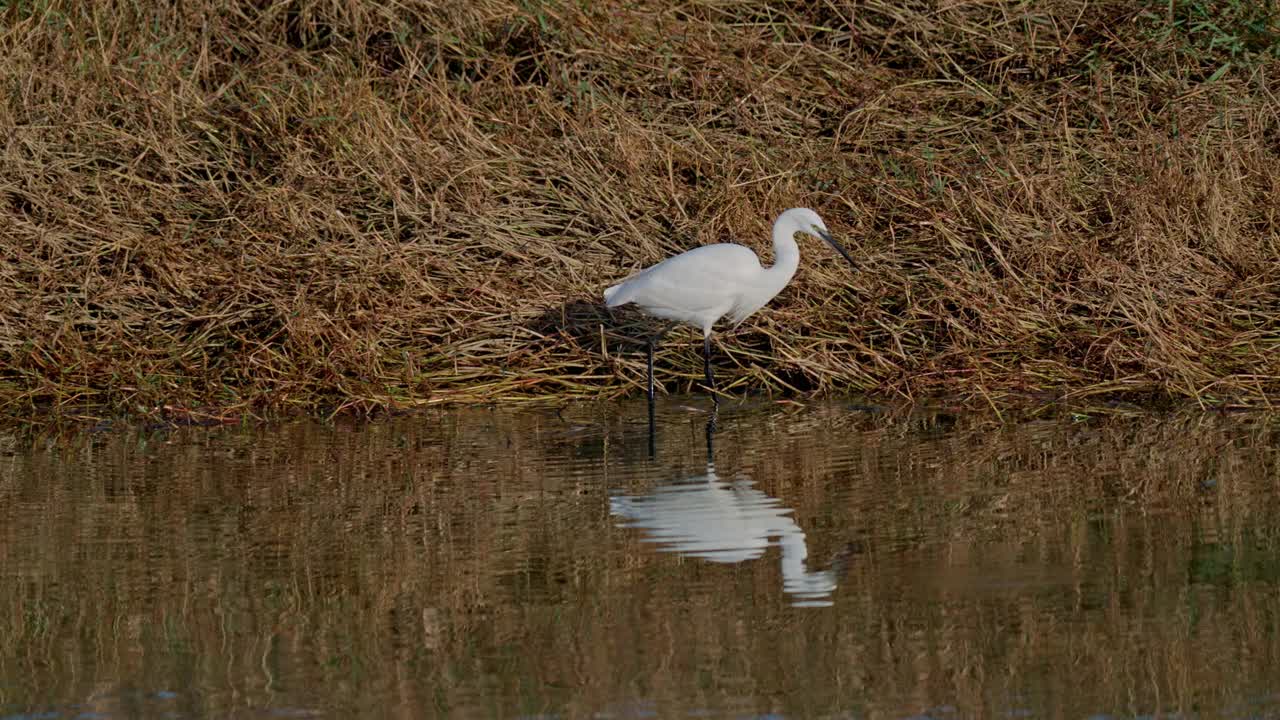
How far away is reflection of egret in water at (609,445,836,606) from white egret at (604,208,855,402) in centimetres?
178

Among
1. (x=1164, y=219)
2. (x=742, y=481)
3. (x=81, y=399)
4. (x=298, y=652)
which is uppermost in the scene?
(x=1164, y=219)

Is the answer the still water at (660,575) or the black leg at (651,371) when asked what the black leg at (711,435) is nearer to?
the still water at (660,575)

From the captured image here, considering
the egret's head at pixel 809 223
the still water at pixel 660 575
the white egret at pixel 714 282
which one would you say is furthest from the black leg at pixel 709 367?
the still water at pixel 660 575

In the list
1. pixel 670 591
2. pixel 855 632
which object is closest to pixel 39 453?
pixel 670 591

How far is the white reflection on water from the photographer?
15.3 feet

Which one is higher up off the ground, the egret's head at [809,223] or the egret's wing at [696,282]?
the egret's head at [809,223]

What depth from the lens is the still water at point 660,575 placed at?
3730 mm

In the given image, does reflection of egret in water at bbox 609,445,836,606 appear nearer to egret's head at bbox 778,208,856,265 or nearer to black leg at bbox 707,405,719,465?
black leg at bbox 707,405,719,465

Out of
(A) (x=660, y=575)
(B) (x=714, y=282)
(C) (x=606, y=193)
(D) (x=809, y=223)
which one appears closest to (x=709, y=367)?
(B) (x=714, y=282)

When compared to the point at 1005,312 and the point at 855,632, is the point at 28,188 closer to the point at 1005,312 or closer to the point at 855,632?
the point at 1005,312

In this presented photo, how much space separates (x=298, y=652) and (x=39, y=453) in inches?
148

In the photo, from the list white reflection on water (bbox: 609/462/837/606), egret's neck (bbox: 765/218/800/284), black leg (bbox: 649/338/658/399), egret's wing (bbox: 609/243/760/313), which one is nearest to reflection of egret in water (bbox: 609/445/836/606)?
white reflection on water (bbox: 609/462/837/606)

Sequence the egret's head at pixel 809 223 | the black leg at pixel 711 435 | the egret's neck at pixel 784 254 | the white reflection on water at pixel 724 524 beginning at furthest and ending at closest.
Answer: the egret's head at pixel 809 223 < the egret's neck at pixel 784 254 < the black leg at pixel 711 435 < the white reflection on water at pixel 724 524

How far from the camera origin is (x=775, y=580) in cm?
464
